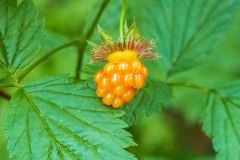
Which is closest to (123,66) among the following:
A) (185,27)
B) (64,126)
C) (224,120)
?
(64,126)

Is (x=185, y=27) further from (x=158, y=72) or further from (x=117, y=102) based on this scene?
(x=158, y=72)

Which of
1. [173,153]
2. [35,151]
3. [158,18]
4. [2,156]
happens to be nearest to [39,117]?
[35,151]

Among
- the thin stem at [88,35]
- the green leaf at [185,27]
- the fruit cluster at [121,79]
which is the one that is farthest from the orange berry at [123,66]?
the green leaf at [185,27]

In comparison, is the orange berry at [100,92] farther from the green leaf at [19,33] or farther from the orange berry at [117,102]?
the green leaf at [19,33]

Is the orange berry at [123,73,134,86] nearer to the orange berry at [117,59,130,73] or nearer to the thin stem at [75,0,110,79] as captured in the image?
the orange berry at [117,59,130,73]

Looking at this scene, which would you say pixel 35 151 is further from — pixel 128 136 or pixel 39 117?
pixel 128 136

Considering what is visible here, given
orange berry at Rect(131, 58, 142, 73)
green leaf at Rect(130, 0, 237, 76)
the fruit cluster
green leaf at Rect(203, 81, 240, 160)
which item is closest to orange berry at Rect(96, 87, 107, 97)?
the fruit cluster
